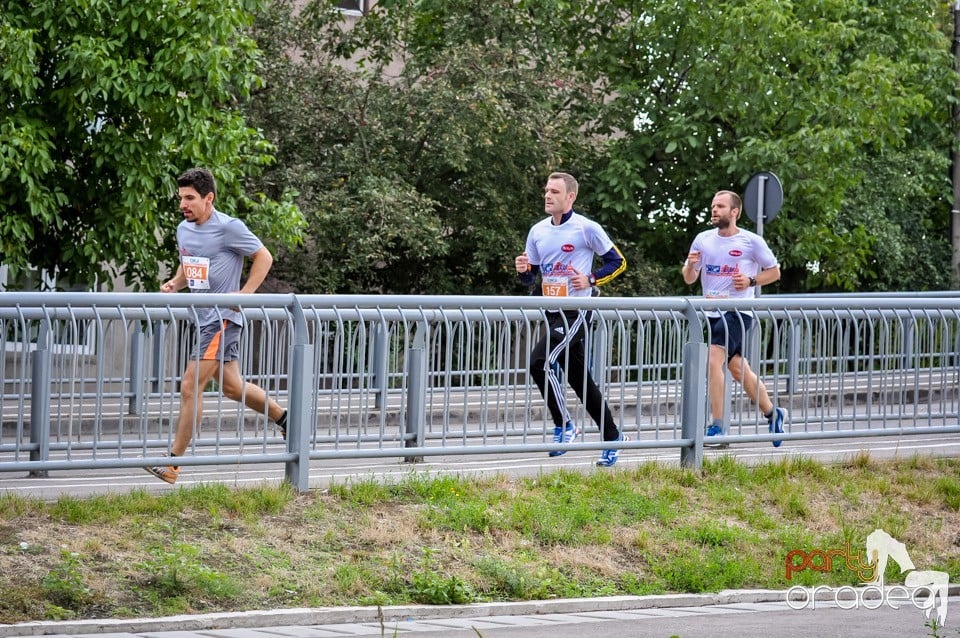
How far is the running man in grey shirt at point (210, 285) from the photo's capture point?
8.73 meters

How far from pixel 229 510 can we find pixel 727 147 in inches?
655

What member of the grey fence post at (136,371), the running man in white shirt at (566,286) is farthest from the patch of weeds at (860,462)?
the grey fence post at (136,371)

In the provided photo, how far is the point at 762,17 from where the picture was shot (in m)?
21.9

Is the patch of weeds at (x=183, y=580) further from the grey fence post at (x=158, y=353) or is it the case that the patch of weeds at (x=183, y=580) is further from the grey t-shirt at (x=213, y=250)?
the grey t-shirt at (x=213, y=250)

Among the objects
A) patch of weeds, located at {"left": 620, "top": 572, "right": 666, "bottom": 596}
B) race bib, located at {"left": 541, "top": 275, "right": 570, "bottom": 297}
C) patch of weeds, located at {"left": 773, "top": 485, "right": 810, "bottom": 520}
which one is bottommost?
Answer: patch of weeds, located at {"left": 620, "top": 572, "right": 666, "bottom": 596}

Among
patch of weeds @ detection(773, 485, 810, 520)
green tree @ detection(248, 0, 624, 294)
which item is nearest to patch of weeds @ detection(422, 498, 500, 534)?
patch of weeds @ detection(773, 485, 810, 520)

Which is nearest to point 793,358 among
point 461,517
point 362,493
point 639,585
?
point 639,585

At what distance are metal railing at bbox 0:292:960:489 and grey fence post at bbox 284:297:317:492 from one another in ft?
0.03

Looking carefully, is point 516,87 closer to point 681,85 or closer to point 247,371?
point 681,85

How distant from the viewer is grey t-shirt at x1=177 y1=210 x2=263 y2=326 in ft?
31.2

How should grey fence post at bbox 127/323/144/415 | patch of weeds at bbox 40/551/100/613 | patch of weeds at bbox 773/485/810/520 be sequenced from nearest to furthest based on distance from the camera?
1. patch of weeds at bbox 40/551/100/613
2. grey fence post at bbox 127/323/144/415
3. patch of weeds at bbox 773/485/810/520

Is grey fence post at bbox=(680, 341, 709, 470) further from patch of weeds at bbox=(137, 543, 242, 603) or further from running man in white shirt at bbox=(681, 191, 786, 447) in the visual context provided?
patch of weeds at bbox=(137, 543, 242, 603)

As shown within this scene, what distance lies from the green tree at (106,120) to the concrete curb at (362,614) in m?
8.79

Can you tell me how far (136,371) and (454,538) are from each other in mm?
1908
